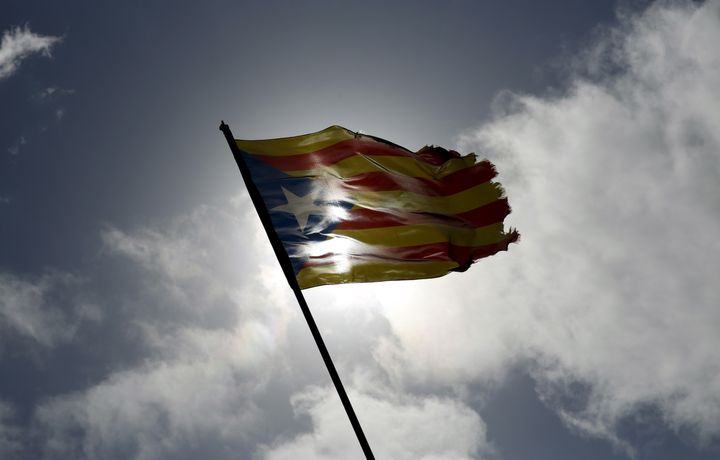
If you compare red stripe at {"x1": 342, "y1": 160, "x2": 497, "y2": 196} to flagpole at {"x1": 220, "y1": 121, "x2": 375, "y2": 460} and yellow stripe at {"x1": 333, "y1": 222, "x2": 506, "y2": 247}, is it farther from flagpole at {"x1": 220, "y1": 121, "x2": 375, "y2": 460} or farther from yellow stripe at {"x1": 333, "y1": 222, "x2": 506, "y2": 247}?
flagpole at {"x1": 220, "y1": 121, "x2": 375, "y2": 460}

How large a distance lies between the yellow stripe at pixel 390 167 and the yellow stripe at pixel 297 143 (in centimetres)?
52

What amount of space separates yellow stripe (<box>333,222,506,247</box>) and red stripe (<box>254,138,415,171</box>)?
1806 mm

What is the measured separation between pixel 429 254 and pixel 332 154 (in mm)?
3177

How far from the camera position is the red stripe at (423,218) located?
12094 millimetres

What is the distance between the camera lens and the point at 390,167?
44.8 feet

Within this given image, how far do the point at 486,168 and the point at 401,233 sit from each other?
3.07m

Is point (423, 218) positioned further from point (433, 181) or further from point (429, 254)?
point (433, 181)

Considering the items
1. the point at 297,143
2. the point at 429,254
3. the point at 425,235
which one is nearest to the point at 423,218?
the point at 425,235

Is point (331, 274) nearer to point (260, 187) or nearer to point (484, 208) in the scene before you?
point (260, 187)

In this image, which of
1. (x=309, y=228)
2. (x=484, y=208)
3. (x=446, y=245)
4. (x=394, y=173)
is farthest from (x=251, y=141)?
(x=484, y=208)

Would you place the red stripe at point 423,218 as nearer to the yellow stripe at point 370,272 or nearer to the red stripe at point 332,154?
the yellow stripe at point 370,272

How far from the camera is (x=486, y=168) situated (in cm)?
1384

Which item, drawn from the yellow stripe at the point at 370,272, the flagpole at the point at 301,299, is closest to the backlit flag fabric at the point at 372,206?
the yellow stripe at the point at 370,272

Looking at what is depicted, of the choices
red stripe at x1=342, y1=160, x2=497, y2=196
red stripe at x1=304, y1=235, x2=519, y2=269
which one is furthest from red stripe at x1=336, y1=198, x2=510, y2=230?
red stripe at x1=342, y1=160, x2=497, y2=196
